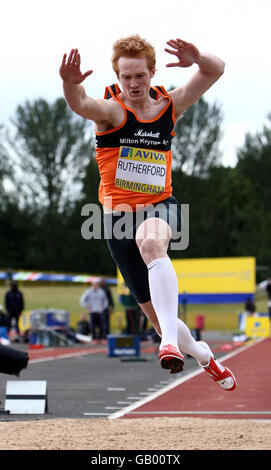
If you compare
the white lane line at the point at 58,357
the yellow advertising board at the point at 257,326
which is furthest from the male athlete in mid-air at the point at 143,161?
the yellow advertising board at the point at 257,326

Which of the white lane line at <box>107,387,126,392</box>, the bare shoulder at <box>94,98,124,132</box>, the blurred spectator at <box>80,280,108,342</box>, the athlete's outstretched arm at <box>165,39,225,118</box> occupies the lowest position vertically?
the white lane line at <box>107,387,126,392</box>

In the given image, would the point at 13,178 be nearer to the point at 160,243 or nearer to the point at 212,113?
the point at 212,113

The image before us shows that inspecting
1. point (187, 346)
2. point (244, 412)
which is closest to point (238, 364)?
point (244, 412)

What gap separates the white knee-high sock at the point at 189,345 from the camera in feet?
18.6

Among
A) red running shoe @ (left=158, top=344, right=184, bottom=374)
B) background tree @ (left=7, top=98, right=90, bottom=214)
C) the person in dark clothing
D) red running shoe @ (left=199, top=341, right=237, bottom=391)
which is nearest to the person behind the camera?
red running shoe @ (left=158, top=344, right=184, bottom=374)

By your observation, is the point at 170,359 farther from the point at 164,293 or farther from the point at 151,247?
the point at 151,247

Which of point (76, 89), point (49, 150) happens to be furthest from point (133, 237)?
point (49, 150)

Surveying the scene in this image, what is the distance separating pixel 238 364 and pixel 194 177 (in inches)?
1811

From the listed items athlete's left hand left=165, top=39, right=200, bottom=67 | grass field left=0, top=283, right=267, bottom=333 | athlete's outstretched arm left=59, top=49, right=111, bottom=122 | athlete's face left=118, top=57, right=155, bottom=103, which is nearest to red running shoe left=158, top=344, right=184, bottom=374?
athlete's outstretched arm left=59, top=49, right=111, bottom=122

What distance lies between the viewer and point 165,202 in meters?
5.55

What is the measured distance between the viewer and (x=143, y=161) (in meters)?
5.50

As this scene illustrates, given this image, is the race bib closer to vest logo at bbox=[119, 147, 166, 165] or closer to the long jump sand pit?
vest logo at bbox=[119, 147, 166, 165]

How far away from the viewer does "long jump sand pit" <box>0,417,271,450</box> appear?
6.61 m

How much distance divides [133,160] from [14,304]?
57.5 ft
